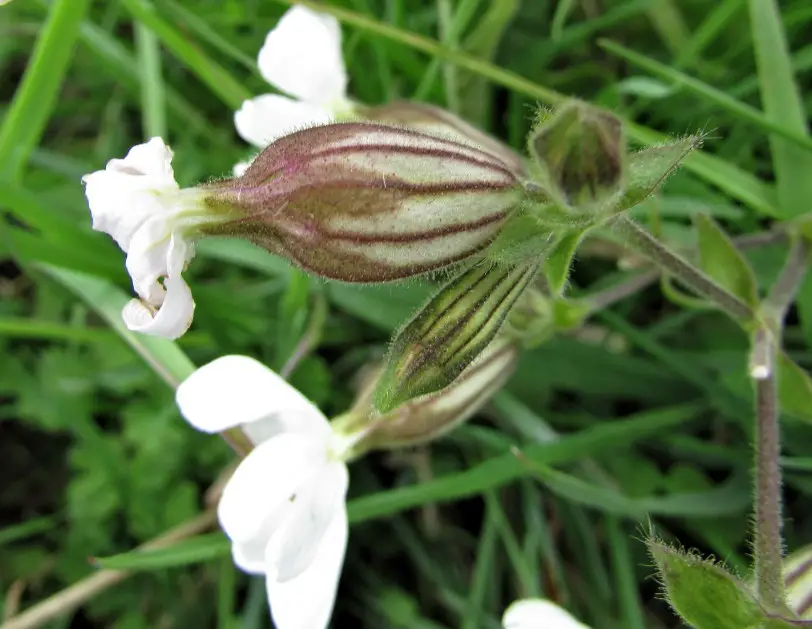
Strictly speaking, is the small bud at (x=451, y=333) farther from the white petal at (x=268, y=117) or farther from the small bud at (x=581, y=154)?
the white petal at (x=268, y=117)

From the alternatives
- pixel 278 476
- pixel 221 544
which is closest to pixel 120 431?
pixel 221 544

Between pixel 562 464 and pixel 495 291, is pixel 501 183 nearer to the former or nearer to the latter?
pixel 495 291

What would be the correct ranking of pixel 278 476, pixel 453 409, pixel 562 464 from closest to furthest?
pixel 278 476 → pixel 453 409 → pixel 562 464

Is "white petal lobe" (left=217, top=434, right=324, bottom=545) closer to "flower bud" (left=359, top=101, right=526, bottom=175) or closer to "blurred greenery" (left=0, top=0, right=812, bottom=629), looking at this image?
"blurred greenery" (left=0, top=0, right=812, bottom=629)

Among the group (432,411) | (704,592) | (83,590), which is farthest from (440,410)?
(83,590)

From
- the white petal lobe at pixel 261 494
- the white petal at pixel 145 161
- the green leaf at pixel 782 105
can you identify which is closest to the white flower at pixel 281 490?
the white petal lobe at pixel 261 494

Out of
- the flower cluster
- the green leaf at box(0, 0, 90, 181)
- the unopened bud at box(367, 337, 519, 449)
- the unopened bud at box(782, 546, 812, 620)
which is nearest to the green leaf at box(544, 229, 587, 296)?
the flower cluster

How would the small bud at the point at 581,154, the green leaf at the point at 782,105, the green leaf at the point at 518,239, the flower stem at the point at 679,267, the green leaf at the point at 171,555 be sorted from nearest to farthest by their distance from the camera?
the small bud at the point at 581,154, the green leaf at the point at 518,239, the flower stem at the point at 679,267, the green leaf at the point at 171,555, the green leaf at the point at 782,105
